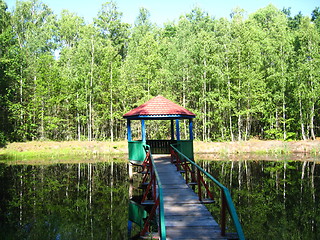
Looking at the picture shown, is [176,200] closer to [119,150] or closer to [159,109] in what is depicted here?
[159,109]

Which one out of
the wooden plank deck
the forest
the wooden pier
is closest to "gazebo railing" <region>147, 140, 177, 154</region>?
the wooden pier

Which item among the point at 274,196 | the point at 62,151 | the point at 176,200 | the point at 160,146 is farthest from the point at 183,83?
the point at 176,200

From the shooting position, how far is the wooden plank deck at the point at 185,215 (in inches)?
226

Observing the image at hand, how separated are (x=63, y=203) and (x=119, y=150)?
16.7 meters

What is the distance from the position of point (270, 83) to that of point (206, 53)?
8280 mm

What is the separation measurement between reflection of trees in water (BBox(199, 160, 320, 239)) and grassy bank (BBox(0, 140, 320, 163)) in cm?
609

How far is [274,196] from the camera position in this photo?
1245cm

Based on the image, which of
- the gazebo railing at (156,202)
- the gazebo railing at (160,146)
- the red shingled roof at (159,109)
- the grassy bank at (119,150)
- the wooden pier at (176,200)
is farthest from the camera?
the grassy bank at (119,150)

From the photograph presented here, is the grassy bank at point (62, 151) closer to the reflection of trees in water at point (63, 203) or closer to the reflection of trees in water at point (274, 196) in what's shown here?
the reflection of trees in water at point (63, 203)

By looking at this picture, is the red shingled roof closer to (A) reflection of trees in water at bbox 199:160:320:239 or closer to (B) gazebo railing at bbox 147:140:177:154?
(B) gazebo railing at bbox 147:140:177:154

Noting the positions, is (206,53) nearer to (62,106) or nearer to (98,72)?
(98,72)

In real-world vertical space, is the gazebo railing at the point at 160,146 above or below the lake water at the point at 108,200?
above

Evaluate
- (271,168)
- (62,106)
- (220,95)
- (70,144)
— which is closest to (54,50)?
(62,106)

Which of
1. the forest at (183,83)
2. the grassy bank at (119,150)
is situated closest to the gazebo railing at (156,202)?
the grassy bank at (119,150)
